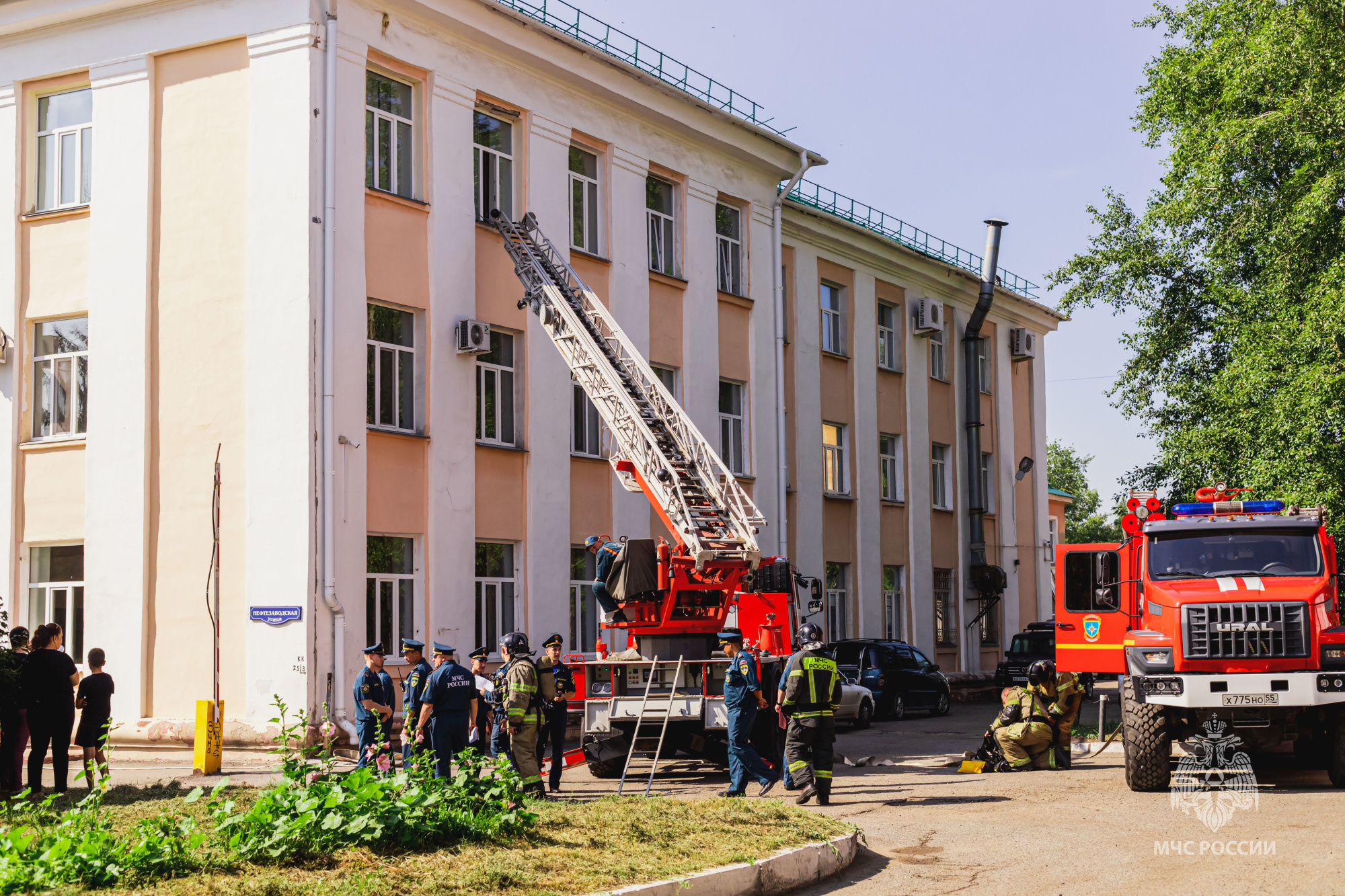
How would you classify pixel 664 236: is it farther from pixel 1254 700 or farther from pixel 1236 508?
pixel 1254 700

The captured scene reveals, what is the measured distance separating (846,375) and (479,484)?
487 inches

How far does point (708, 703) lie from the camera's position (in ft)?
46.8

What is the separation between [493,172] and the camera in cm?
2039

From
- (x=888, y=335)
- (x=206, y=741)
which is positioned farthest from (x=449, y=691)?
(x=888, y=335)

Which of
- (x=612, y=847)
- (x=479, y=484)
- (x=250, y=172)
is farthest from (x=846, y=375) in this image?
(x=612, y=847)

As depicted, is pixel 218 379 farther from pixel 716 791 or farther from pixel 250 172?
pixel 716 791

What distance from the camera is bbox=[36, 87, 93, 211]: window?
63.3ft

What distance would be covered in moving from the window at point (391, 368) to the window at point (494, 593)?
2.34 metres

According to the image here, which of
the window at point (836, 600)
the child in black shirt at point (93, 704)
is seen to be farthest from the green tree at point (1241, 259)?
the child in black shirt at point (93, 704)

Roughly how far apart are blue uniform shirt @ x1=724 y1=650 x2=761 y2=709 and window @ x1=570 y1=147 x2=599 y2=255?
1062 cm

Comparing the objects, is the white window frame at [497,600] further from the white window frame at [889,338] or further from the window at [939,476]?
the window at [939,476]

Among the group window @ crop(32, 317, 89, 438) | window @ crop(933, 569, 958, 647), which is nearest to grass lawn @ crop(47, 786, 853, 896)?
window @ crop(32, 317, 89, 438)

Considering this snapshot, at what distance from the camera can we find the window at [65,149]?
63.3 feet

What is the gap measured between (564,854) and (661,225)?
16.9 metres
